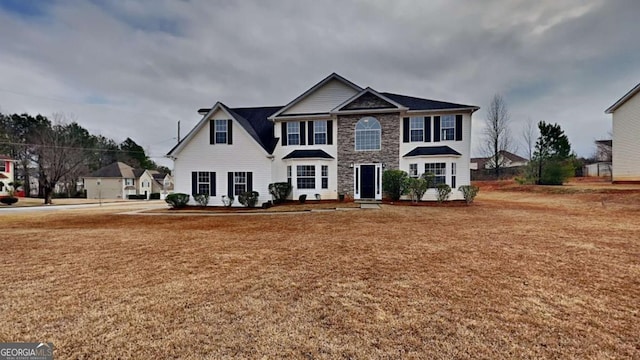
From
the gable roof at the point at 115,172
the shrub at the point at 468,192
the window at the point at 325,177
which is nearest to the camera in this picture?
the shrub at the point at 468,192

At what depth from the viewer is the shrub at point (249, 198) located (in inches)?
718

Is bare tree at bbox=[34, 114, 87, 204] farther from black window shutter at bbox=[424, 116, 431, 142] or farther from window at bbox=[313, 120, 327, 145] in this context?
black window shutter at bbox=[424, 116, 431, 142]

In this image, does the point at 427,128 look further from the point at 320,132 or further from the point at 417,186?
the point at 320,132

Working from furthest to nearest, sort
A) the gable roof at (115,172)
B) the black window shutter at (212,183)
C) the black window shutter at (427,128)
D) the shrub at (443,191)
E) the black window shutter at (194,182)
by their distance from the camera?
the gable roof at (115,172), the black window shutter at (194,182), the black window shutter at (212,183), the black window shutter at (427,128), the shrub at (443,191)

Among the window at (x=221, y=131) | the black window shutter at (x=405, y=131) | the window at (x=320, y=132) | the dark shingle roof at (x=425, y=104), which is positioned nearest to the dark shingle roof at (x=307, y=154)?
the window at (x=320, y=132)

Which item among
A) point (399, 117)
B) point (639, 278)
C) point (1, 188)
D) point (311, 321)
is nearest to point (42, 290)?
point (311, 321)

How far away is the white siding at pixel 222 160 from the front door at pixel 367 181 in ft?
20.2

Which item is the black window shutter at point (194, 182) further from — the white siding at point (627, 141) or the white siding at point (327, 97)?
the white siding at point (627, 141)

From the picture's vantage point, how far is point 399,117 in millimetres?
18672

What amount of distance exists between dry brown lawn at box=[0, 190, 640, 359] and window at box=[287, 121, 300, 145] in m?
12.7

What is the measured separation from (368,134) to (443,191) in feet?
19.5

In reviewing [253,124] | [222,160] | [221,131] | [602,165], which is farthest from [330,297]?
[602,165]

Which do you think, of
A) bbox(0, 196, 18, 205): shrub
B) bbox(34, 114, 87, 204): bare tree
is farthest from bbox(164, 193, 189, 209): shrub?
bbox(0, 196, 18, 205): shrub

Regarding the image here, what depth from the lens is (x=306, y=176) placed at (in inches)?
763
